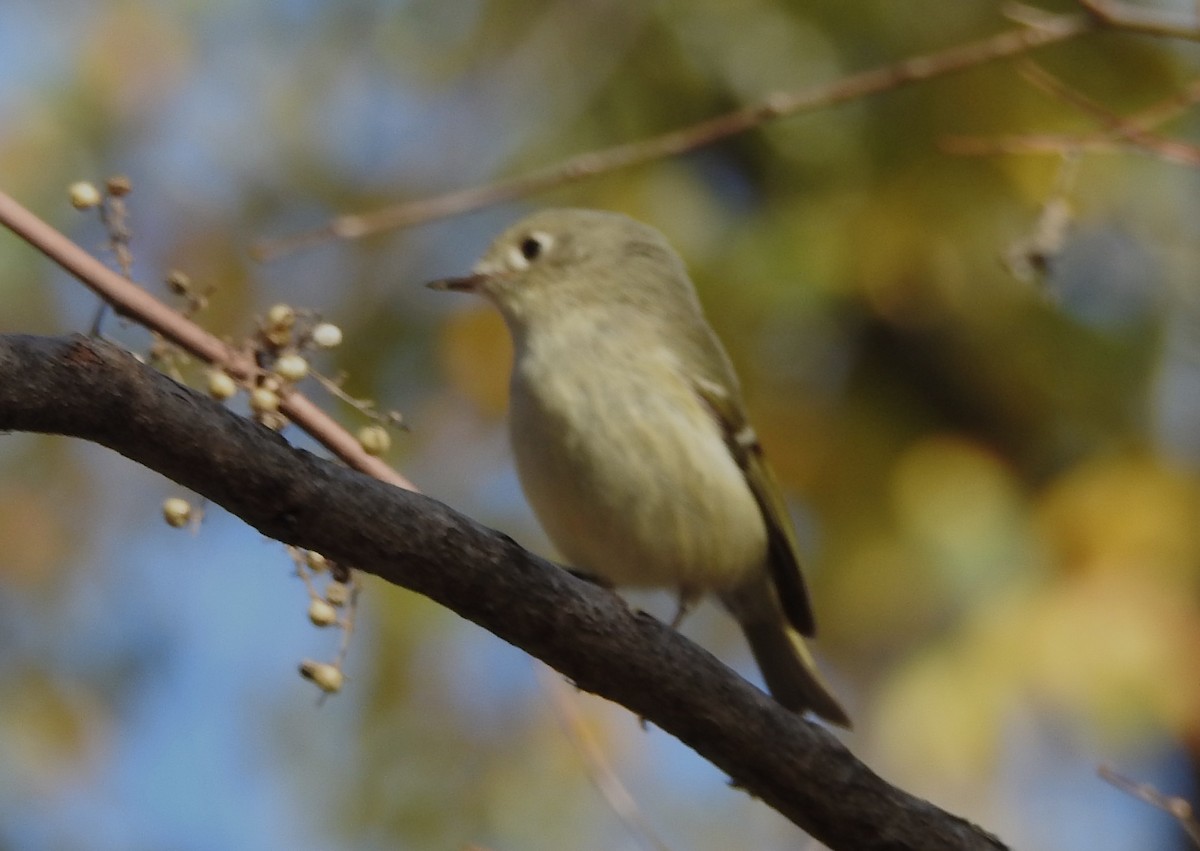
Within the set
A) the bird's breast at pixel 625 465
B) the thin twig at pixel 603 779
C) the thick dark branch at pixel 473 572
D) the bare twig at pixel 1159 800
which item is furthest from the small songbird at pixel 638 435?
the bare twig at pixel 1159 800

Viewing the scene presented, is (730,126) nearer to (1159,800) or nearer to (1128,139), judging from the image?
(1128,139)

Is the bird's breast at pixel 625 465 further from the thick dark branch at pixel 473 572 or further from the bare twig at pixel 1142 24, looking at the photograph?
the bare twig at pixel 1142 24

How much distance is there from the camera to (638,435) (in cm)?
286

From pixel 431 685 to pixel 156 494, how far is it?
3.40ft

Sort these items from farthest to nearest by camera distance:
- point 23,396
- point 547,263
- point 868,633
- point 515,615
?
point 868,633
point 547,263
point 515,615
point 23,396

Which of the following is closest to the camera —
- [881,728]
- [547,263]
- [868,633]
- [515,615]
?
[515,615]

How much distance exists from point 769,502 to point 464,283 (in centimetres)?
81

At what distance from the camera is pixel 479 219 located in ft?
14.7

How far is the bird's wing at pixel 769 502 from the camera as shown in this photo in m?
3.17

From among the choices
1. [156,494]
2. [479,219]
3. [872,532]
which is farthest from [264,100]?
[872,532]

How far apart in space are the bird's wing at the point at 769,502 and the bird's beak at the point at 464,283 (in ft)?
1.74

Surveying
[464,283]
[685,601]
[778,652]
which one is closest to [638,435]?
[685,601]

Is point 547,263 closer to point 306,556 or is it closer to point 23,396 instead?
point 306,556

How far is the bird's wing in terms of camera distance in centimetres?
317
